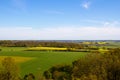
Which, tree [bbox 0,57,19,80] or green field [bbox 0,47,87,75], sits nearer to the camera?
tree [bbox 0,57,19,80]

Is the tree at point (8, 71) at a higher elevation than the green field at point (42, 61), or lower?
higher

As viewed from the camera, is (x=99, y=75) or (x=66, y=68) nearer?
(x=99, y=75)

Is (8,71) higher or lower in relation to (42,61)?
higher

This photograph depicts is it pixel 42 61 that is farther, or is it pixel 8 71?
pixel 42 61

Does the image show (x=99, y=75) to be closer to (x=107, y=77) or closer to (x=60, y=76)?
(x=107, y=77)

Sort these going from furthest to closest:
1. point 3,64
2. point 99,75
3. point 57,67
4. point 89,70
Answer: point 57,67, point 3,64, point 89,70, point 99,75

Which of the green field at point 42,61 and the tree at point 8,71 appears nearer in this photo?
the tree at point 8,71

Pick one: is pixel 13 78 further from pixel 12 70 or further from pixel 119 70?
pixel 119 70

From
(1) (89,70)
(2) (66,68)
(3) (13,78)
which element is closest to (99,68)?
(1) (89,70)

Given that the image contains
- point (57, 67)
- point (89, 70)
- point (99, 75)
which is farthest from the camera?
point (57, 67)

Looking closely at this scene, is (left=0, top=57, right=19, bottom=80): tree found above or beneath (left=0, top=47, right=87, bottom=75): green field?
above

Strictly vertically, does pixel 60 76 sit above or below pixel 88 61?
below
